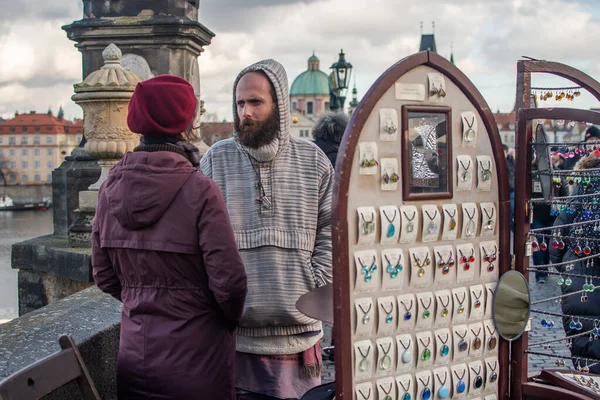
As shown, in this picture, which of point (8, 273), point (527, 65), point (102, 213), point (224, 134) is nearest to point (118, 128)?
point (8, 273)

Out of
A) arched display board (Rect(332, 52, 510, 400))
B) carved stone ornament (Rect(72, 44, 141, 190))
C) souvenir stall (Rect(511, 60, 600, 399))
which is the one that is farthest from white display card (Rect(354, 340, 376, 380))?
carved stone ornament (Rect(72, 44, 141, 190))

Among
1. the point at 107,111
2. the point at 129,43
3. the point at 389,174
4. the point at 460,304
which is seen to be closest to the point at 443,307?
the point at 460,304

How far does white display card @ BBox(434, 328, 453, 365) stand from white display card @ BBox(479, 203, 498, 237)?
382 mm

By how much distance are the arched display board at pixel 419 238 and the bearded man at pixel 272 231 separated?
0.46 meters

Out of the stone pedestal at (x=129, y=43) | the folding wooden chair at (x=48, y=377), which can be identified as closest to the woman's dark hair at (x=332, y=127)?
the stone pedestal at (x=129, y=43)

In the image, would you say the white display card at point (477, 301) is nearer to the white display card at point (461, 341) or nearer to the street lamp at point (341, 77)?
the white display card at point (461, 341)

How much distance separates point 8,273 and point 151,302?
590cm

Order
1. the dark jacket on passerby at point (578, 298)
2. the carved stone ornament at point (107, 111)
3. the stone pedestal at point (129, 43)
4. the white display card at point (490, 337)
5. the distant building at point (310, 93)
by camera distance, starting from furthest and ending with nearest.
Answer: the distant building at point (310, 93)
the stone pedestal at point (129, 43)
the carved stone ornament at point (107, 111)
the dark jacket on passerby at point (578, 298)
the white display card at point (490, 337)

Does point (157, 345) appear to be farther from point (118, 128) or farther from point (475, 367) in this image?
point (118, 128)

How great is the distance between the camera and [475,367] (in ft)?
9.36

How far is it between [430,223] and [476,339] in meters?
0.52

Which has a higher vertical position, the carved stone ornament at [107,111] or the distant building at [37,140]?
the distant building at [37,140]

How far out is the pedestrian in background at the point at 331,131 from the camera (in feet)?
18.4

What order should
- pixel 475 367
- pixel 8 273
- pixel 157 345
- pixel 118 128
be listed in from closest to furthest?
Result: pixel 157 345, pixel 475 367, pixel 118 128, pixel 8 273
